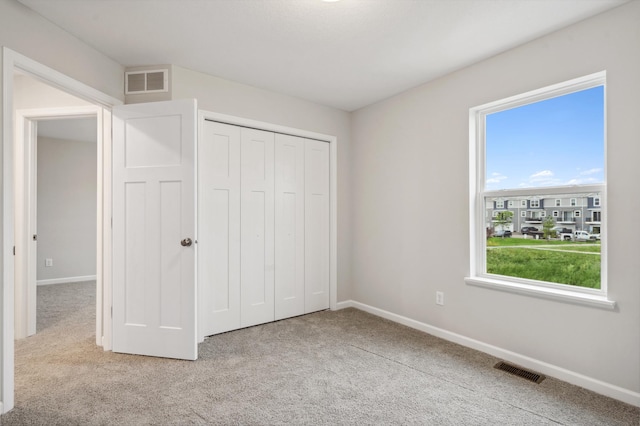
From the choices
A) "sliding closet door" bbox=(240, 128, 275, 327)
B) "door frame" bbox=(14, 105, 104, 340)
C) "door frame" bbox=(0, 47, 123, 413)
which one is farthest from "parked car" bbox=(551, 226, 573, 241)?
"door frame" bbox=(14, 105, 104, 340)

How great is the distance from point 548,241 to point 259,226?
2.65m

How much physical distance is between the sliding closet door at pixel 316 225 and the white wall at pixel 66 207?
182 inches

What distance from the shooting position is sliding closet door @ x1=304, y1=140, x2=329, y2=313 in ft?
13.0

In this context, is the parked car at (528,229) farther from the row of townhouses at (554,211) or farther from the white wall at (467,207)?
the white wall at (467,207)

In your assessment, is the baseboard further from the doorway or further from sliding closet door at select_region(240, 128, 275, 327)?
the doorway

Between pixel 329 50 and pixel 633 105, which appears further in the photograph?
pixel 329 50

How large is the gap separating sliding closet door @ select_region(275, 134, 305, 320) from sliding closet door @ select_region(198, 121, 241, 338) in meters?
0.49

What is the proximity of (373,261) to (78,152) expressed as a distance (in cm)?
570

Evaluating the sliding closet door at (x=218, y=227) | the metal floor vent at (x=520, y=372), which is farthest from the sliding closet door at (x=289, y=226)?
the metal floor vent at (x=520, y=372)

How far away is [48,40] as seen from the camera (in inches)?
89.7

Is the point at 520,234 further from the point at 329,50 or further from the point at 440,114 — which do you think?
the point at 329,50

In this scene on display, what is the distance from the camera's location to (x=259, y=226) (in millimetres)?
3574

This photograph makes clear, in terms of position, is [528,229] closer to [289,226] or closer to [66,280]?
[289,226]

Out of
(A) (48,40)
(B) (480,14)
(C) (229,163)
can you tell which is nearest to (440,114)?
(B) (480,14)
